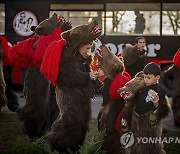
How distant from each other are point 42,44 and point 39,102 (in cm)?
81

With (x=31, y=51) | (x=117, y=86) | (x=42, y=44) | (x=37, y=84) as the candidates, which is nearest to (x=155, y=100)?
(x=117, y=86)

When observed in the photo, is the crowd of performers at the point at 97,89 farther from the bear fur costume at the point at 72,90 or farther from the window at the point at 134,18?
the window at the point at 134,18

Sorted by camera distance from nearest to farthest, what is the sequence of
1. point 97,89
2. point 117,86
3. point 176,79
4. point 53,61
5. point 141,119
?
point 141,119, point 117,86, point 53,61, point 97,89, point 176,79

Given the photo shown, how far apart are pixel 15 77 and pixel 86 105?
853cm

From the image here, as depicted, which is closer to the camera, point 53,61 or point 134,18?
point 53,61

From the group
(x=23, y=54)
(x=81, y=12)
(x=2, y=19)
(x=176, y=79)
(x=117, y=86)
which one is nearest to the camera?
(x=117, y=86)

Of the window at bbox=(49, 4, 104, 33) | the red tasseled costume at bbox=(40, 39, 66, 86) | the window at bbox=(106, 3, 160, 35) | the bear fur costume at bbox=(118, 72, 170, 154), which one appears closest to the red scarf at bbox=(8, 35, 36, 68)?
the red tasseled costume at bbox=(40, 39, 66, 86)

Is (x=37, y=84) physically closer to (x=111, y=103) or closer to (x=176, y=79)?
(x=111, y=103)

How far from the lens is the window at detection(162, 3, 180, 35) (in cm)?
1280

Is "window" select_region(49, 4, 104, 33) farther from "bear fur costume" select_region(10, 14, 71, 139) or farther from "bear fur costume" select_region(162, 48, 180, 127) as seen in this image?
"bear fur costume" select_region(10, 14, 71, 139)

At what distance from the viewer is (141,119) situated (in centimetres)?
444

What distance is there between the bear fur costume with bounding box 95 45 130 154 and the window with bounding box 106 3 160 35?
26.2ft

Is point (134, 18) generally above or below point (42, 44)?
above

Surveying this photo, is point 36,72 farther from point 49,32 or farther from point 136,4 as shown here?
point 136,4
